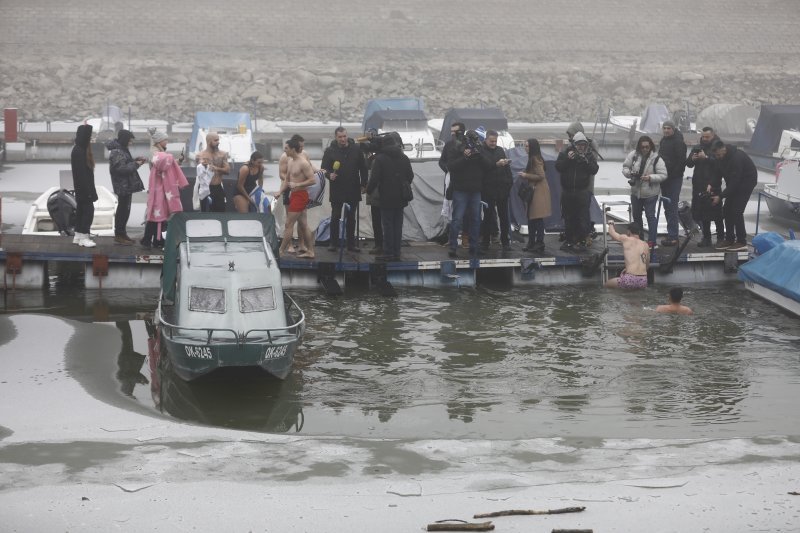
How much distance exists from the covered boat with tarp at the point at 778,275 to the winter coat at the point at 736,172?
3.52ft

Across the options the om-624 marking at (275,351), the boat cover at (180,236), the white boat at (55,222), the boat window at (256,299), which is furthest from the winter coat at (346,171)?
the om-624 marking at (275,351)

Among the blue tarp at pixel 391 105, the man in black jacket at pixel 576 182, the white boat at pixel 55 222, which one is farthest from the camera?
the blue tarp at pixel 391 105

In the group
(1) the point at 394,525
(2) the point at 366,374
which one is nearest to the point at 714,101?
(2) the point at 366,374

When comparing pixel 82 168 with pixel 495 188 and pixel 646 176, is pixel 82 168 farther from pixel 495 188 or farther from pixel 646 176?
pixel 646 176

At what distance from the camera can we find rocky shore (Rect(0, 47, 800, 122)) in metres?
55.6

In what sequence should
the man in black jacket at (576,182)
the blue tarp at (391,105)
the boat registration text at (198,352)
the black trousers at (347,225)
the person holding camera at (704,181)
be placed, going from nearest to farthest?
the boat registration text at (198,352)
the man in black jacket at (576,182)
the black trousers at (347,225)
the person holding camera at (704,181)
the blue tarp at (391,105)

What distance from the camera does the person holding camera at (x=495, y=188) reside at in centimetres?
1731

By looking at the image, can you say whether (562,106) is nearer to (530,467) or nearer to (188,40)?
(188,40)

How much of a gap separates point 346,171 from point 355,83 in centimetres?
4208

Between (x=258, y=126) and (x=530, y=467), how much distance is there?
3398cm

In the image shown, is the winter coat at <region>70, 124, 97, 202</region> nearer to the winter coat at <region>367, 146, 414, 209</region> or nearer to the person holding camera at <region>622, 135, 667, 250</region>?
the winter coat at <region>367, 146, 414, 209</region>

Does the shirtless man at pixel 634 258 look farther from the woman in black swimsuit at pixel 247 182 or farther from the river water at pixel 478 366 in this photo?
the woman in black swimsuit at pixel 247 182

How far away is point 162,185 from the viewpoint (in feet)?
55.2

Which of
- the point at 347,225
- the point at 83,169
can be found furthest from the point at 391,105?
the point at 83,169
